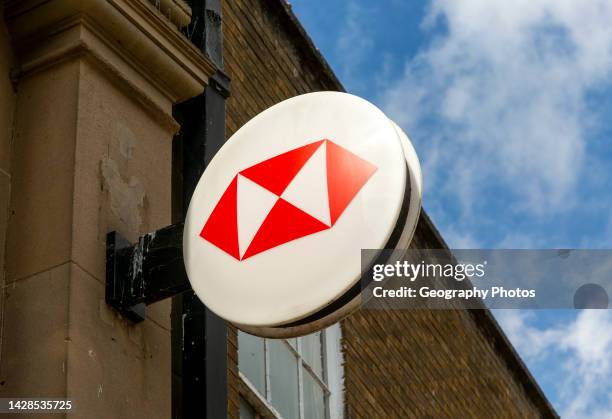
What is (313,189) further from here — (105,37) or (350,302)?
(105,37)

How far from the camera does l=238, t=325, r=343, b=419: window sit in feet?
25.8

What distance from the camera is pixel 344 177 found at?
4.01 meters

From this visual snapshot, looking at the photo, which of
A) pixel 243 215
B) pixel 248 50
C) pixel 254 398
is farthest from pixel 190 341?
pixel 248 50

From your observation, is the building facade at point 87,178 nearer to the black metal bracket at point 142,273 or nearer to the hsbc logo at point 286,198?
the black metal bracket at point 142,273

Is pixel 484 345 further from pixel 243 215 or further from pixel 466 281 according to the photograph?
pixel 243 215

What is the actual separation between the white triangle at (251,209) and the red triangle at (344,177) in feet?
0.66

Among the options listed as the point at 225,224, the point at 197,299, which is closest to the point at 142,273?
the point at 225,224

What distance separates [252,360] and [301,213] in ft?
13.2

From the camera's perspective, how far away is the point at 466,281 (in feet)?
41.8

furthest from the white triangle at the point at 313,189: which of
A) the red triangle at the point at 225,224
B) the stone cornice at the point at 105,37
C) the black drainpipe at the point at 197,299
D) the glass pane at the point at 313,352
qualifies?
the glass pane at the point at 313,352

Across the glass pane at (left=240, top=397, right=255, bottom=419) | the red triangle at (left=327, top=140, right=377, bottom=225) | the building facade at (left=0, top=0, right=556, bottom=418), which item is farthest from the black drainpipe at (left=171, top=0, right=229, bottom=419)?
the glass pane at (left=240, top=397, right=255, bottom=419)

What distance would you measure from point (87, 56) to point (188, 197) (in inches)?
31.3

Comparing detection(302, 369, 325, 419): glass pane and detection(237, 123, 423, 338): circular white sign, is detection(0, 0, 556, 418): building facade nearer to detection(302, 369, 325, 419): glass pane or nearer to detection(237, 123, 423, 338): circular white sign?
detection(237, 123, 423, 338): circular white sign

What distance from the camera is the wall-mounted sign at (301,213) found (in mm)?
3895
